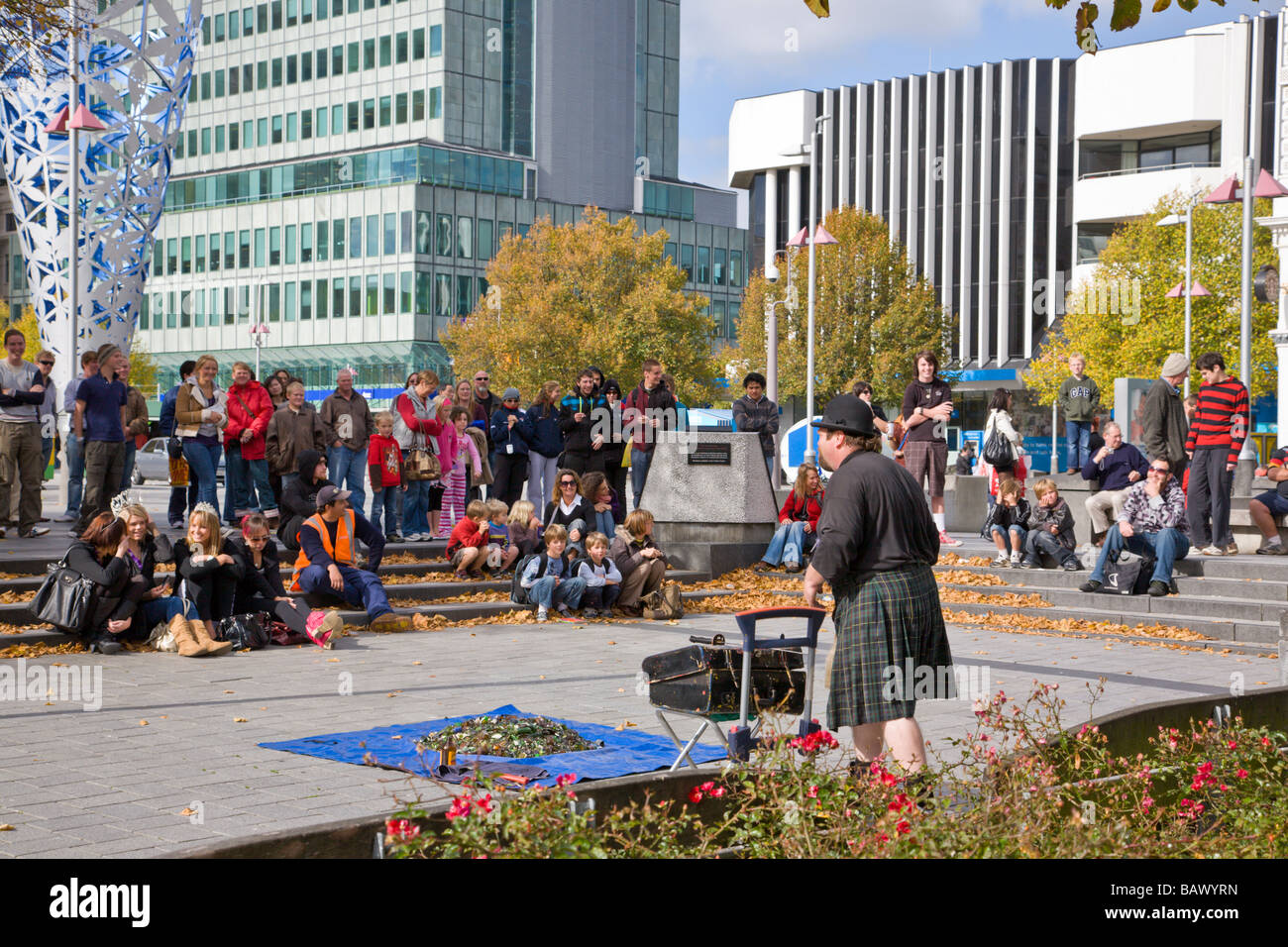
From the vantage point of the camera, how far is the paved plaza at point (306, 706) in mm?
6523

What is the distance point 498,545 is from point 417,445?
5.69 ft

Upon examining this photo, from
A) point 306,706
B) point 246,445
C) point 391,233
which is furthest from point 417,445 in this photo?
point 391,233

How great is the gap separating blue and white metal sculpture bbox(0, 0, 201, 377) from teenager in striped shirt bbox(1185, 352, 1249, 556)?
26201mm

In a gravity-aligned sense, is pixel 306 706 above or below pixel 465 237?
below

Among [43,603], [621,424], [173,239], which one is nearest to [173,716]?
[43,603]

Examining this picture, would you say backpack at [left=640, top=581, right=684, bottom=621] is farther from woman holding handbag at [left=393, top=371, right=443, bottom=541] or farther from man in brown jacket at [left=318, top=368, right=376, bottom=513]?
man in brown jacket at [left=318, top=368, right=376, bottom=513]

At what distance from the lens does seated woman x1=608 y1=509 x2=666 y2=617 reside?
1526 cm

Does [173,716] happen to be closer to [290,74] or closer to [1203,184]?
[1203,184]

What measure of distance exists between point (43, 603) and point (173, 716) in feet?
10.2

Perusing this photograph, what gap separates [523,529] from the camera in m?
16.0

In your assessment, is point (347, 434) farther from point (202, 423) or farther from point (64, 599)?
point (64, 599)

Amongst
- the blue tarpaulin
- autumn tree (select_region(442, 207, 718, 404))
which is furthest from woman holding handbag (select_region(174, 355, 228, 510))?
autumn tree (select_region(442, 207, 718, 404))

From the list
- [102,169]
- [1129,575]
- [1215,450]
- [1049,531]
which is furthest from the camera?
[102,169]
